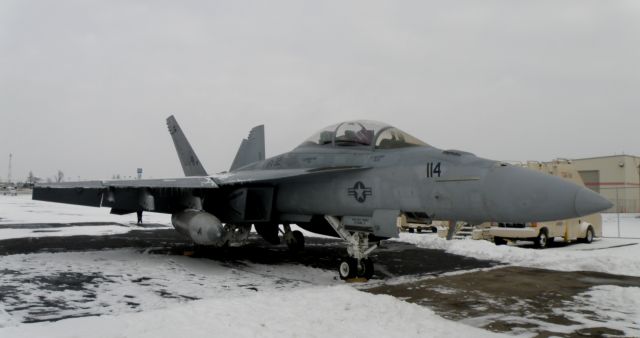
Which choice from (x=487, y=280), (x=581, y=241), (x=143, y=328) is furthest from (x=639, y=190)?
(x=143, y=328)

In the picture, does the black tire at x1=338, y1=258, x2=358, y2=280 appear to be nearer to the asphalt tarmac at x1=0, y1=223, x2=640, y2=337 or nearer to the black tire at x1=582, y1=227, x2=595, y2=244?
the asphalt tarmac at x1=0, y1=223, x2=640, y2=337

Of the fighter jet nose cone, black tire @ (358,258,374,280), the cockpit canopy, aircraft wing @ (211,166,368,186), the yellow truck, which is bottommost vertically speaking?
black tire @ (358,258,374,280)

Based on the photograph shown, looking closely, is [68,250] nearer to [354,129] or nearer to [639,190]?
[354,129]

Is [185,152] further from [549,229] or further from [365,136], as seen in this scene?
[549,229]

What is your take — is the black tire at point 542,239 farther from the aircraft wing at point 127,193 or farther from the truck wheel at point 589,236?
the aircraft wing at point 127,193

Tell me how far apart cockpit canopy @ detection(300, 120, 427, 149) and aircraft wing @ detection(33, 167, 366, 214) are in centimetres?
95

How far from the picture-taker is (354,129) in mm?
8711

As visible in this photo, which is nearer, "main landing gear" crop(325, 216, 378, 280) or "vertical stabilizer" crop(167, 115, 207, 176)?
"main landing gear" crop(325, 216, 378, 280)

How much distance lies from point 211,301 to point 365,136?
4172mm

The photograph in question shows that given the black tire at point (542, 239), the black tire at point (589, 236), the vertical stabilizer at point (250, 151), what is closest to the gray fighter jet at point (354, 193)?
the vertical stabilizer at point (250, 151)

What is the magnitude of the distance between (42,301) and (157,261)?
4.01 meters

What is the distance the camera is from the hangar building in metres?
34.1

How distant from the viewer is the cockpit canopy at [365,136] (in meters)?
8.10

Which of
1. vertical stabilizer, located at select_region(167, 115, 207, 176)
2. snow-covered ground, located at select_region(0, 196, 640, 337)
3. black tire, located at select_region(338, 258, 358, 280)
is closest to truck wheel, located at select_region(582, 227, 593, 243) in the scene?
snow-covered ground, located at select_region(0, 196, 640, 337)
